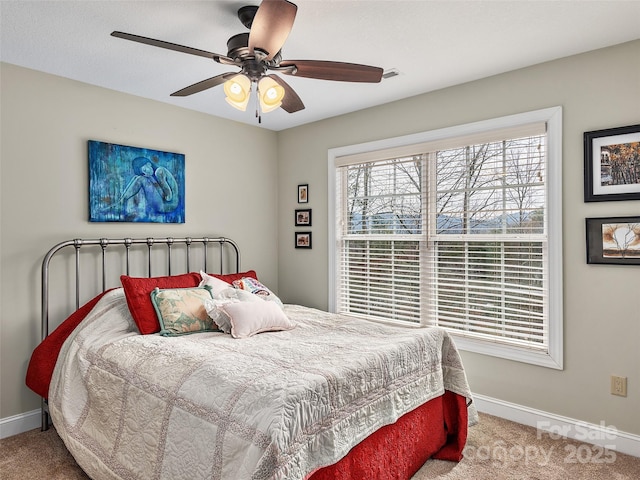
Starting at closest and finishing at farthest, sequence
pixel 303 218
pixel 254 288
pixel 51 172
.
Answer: pixel 51 172, pixel 254 288, pixel 303 218

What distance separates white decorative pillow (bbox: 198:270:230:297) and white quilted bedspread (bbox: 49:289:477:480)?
51cm

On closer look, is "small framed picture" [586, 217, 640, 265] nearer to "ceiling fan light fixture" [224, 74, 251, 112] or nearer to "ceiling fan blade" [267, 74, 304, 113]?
"ceiling fan blade" [267, 74, 304, 113]

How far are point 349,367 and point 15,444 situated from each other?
2358 millimetres

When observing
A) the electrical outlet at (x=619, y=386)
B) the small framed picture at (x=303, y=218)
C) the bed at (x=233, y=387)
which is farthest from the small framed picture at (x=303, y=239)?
the electrical outlet at (x=619, y=386)

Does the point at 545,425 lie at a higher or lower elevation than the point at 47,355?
lower

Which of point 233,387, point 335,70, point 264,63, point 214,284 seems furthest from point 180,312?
point 335,70

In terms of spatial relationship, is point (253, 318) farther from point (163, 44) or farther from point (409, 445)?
point (163, 44)

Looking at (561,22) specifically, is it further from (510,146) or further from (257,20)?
(257,20)

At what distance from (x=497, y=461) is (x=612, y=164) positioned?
193 cm

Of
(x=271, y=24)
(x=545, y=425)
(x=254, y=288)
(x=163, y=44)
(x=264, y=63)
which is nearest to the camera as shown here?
(x=271, y=24)

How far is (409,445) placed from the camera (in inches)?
89.7

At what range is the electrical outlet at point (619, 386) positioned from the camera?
2561mm

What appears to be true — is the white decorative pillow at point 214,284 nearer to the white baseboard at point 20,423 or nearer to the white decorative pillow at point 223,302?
the white decorative pillow at point 223,302

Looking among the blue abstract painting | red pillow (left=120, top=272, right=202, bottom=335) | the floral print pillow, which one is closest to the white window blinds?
the blue abstract painting
